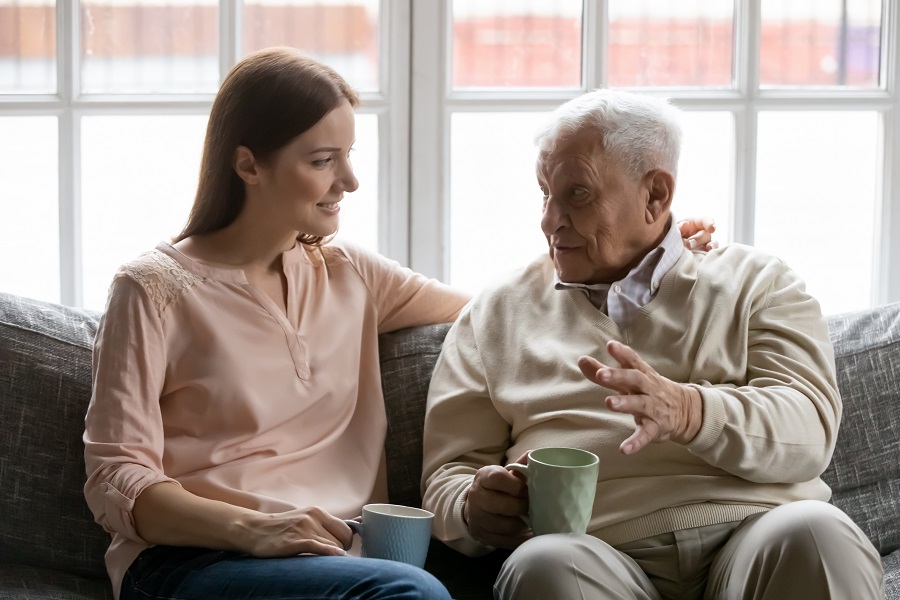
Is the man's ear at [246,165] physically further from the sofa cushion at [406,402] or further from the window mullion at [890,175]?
the window mullion at [890,175]

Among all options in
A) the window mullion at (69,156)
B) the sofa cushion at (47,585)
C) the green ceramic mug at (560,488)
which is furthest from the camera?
the window mullion at (69,156)

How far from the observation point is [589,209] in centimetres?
197

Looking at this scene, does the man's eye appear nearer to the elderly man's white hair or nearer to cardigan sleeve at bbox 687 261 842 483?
the elderly man's white hair

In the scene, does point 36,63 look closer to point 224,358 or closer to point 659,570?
point 224,358

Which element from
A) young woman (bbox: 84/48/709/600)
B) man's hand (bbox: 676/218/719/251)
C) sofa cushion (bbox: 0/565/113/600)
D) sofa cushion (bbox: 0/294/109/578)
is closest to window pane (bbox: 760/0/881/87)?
man's hand (bbox: 676/218/719/251)

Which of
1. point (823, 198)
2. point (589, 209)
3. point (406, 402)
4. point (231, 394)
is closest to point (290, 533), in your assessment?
point (231, 394)

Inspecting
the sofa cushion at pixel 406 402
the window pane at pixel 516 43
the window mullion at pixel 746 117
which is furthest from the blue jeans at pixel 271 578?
the window mullion at pixel 746 117

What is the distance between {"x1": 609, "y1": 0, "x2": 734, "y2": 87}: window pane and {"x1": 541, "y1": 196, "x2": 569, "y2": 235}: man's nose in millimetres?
876

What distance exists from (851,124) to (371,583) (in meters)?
1.93

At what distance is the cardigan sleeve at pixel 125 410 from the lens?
1.73m

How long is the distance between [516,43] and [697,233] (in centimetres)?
83

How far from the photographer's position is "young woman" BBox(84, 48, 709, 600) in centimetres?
171

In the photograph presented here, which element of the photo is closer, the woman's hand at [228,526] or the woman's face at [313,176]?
the woman's hand at [228,526]

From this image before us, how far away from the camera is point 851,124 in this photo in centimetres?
286
